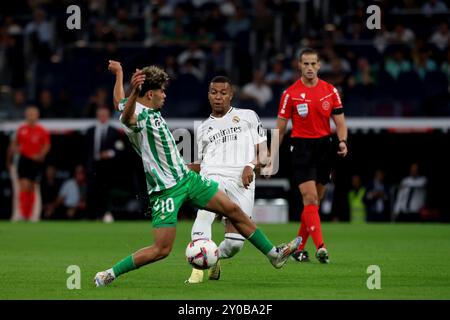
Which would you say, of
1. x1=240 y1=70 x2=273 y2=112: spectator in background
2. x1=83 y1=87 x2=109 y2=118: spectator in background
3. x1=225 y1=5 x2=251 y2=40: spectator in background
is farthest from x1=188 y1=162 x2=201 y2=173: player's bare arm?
x1=225 y1=5 x2=251 y2=40: spectator in background

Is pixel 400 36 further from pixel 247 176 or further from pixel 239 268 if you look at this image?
pixel 247 176

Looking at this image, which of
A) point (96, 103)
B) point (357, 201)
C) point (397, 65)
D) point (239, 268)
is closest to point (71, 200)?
point (96, 103)

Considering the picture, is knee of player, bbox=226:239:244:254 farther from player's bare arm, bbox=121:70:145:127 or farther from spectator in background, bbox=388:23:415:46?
spectator in background, bbox=388:23:415:46

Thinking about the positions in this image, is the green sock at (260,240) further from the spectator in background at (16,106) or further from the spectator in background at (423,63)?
the spectator in background at (16,106)

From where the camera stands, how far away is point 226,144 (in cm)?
1195

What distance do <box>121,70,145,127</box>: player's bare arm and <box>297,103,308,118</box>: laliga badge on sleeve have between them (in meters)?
4.08

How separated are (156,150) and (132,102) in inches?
24.2

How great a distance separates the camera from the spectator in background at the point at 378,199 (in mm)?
24562

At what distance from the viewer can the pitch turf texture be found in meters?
9.86

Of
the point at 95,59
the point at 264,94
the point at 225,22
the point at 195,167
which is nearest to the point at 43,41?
the point at 95,59

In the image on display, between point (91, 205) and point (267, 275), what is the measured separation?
12.9 meters
